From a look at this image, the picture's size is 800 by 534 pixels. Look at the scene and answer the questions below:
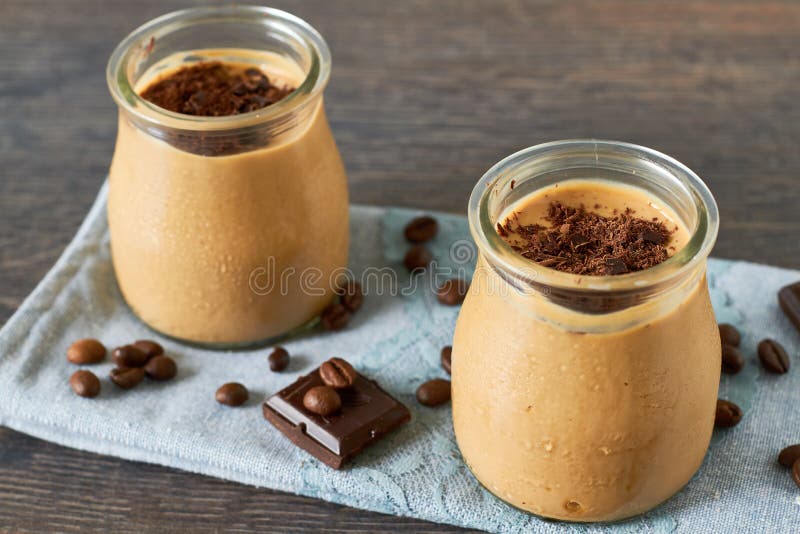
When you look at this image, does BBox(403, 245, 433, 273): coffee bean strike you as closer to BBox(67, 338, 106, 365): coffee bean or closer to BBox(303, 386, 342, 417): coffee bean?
BBox(303, 386, 342, 417): coffee bean

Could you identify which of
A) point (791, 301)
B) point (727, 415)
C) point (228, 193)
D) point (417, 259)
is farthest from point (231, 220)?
point (791, 301)

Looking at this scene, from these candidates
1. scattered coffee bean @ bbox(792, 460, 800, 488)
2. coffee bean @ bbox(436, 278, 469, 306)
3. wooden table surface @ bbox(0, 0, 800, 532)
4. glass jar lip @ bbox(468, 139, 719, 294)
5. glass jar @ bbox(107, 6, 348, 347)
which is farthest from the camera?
wooden table surface @ bbox(0, 0, 800, 532)

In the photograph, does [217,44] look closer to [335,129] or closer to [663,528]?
[335,129]

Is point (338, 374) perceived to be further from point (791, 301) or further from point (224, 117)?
point (791, 301)

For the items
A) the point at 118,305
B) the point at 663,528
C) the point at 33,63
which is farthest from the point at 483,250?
the point at 33,63

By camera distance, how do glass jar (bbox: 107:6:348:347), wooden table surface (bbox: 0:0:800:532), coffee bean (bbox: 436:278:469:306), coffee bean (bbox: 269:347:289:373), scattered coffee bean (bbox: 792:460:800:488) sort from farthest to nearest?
wooden table surface (bbox: 0:0:800:532) → coffee bean (bbox: 436:278:469:306) → coffee bean (bbox: 269:347:289:373) → glass jar (bbox: 107:6:348:347) → scattered coffee bean (bbox: 792:460:800:488)

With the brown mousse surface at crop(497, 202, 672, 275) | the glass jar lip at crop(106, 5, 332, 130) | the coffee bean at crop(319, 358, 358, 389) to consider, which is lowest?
the coffee bean at crop(319, 358, 358, 389)

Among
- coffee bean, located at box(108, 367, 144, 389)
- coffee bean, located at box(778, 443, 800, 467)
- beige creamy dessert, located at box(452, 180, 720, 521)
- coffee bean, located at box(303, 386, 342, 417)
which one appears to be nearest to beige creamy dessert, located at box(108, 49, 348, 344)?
coffee bean, located at box(108, 367, 144, 389)
